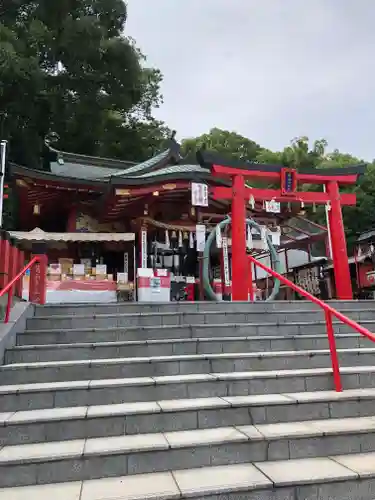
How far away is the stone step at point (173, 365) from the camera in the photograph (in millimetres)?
3867

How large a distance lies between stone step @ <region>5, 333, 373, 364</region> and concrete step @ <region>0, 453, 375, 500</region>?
1774 millimetres

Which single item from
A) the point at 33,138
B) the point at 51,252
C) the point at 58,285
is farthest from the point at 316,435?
the point at 33,138

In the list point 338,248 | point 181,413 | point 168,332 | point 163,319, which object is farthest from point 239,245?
point 181,413

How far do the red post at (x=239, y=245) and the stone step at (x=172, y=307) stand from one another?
5.99 ft

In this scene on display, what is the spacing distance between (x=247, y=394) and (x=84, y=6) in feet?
81.6

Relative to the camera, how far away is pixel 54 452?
2.80 metres

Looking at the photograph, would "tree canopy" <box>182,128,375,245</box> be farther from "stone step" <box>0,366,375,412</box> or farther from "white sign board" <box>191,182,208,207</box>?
"stone step" <box>0,366,375,412</box>

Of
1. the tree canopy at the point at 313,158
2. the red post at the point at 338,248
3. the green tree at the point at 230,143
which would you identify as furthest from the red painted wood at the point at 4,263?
the green tree at the point at 230,143

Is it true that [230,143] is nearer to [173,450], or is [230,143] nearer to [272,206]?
[272,206]

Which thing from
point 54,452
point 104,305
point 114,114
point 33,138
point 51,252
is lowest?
point 54,452

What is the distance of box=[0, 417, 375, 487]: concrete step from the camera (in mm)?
2705

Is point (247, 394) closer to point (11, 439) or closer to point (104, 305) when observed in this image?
point (11, 439)

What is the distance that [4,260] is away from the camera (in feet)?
17.4

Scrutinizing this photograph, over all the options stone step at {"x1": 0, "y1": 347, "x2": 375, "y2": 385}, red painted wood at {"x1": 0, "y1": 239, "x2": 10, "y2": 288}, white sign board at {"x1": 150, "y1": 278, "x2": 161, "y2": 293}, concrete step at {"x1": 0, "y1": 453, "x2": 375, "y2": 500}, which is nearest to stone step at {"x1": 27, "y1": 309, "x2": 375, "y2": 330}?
red painted wood at {"x1": 0, "y1": 239, "x2": 10, "y2": 288}
